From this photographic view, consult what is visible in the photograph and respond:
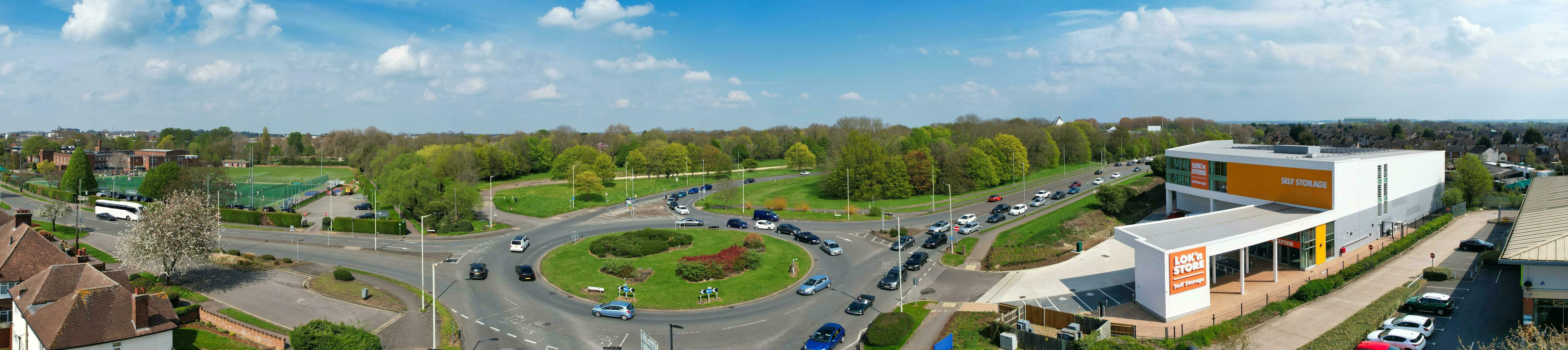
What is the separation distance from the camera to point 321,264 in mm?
47906

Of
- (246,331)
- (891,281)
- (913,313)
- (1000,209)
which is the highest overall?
(1000,209)

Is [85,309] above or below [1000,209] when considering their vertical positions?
below

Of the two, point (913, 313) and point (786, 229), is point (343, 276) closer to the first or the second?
point (786, 229)

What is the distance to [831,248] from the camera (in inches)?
1951

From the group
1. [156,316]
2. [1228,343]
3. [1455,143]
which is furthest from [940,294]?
[1455,143]

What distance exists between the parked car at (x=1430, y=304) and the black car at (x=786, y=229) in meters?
36.7

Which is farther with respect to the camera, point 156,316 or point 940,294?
point 940,294

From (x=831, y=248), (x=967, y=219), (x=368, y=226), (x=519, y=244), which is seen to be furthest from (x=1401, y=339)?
(x=368, y=226)

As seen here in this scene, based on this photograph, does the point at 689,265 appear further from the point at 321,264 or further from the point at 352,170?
the point at 352,170

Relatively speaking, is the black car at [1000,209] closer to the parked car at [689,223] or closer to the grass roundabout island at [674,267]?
the grass roundabout island at [674,267]

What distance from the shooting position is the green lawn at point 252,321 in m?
33.4

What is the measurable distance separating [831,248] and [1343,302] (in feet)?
92.6

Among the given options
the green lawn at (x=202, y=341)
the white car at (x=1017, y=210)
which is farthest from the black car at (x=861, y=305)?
the white car at (x=1017, y=210)

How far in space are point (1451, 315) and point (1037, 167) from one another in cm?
8752
